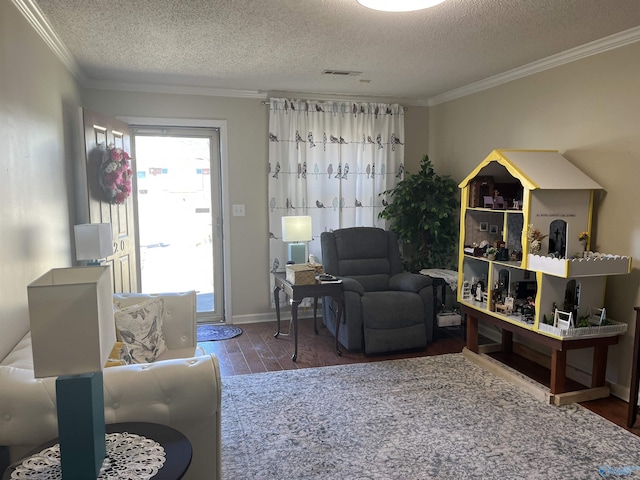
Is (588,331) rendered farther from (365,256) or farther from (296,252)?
(296,252)

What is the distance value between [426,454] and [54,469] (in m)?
1.86

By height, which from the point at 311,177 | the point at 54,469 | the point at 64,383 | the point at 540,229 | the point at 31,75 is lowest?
the point at 54,469

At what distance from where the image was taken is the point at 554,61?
12.2 ft

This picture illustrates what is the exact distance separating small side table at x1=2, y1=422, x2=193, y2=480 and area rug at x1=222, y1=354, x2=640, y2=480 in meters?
0.84

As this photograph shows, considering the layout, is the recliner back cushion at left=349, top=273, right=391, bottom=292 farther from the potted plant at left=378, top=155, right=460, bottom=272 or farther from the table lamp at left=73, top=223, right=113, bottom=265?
the table lamp at left=73, top=223, right=113, bottom=265

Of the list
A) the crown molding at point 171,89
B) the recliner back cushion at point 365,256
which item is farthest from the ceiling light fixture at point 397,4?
the crown molding at point 171,89

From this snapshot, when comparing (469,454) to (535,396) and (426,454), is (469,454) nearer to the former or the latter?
(426,454)

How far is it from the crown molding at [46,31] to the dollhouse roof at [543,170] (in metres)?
3.17

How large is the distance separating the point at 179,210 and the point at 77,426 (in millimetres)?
3791

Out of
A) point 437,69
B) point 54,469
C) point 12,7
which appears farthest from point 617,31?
point 54,469

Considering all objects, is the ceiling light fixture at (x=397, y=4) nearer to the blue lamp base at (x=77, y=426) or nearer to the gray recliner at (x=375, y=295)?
the blue lamp base at (x=77, y=426)

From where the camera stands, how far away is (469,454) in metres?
2.57

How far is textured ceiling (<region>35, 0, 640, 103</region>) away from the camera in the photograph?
268cm

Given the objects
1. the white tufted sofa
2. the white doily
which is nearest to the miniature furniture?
the white tufted sofa
